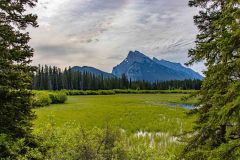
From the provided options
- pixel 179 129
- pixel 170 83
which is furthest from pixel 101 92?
pixel 179 129

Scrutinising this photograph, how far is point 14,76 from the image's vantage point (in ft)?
36.4

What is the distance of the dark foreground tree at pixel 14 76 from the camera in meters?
11.0

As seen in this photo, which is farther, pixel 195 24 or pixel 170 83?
pixel 170 83

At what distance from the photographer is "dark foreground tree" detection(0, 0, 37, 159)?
11.0 m

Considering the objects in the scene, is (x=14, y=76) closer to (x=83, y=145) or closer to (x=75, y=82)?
(x=83, y=145)

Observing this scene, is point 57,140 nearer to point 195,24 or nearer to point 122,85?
point 195,24

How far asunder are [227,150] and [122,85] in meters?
147

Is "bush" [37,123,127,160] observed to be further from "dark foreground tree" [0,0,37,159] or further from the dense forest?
the dense forest

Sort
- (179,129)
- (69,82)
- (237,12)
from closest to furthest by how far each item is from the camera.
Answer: (237,12) → (179,129) → (69,82)

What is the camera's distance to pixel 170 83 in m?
165

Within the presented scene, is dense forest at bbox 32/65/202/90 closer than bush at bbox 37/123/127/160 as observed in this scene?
No

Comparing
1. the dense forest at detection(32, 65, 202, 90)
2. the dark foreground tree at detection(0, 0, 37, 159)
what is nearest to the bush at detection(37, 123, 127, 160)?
the dark foreground tree at detection(0, 0, 37, 159)

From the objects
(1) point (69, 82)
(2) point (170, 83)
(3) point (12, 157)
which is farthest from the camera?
(2) point (170, 83)

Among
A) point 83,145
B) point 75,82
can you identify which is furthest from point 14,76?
point 75,82
